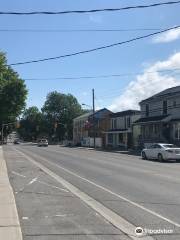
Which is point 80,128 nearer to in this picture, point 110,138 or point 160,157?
point 110,138

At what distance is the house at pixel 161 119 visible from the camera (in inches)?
2317

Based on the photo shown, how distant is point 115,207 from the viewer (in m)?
13.2

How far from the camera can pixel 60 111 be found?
6767 inches

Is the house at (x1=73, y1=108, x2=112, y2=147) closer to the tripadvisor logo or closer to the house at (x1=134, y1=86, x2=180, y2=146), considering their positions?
the house at (x1=134, y1=86, x2=180, y2=146)

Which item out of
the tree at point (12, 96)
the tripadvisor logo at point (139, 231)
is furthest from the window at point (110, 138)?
the tripadvisor logo at point (139, 231)

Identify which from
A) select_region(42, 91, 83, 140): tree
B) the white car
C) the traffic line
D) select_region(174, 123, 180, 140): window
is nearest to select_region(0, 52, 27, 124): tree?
select_region(174, 123, 180, 140): window

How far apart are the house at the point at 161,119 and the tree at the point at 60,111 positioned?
319ft

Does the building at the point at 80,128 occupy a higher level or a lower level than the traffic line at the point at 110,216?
higher

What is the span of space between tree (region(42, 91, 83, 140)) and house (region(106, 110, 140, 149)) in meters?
74.3

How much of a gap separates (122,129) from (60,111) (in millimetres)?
89164

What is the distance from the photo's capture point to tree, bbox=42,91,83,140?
16525 cm

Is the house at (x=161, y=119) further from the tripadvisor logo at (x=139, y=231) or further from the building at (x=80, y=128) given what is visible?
the building at (x=80, y=128)

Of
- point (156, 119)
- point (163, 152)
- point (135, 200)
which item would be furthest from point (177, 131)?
point (135, 200)

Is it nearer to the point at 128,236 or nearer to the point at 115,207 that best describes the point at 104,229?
the point at 128,236
